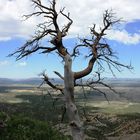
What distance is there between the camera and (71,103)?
17766 millimetres

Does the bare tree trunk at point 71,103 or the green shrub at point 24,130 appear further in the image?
the green shrub at point 24,130

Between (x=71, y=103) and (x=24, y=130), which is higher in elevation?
(x=71, y=103)

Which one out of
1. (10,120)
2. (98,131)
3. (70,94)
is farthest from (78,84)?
(98,131)

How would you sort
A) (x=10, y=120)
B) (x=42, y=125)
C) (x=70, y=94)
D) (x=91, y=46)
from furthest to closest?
1. (x=42, y=125)
2. (x=10, y=120)
3. (x=91, y=46)
4. (x=70, y=94)

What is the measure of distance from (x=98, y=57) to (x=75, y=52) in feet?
3.65

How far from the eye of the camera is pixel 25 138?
4559cm

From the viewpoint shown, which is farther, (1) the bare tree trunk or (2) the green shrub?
(2) the green shrub

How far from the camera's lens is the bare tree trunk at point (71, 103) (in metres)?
17.5

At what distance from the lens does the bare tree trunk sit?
57.6ft

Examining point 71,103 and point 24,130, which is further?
point 24,130

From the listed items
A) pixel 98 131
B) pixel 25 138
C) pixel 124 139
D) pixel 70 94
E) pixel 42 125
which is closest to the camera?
pixel 70 94

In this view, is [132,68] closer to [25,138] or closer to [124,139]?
[25,138]

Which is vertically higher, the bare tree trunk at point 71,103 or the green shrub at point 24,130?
the bare tree trunk at point 71,103

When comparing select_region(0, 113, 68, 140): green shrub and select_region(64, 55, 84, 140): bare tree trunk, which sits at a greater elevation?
select_region(64, 55, 84, 140): bare tree trunk
